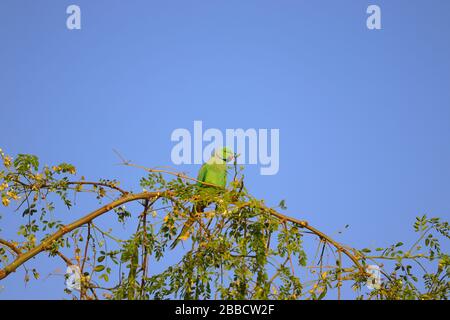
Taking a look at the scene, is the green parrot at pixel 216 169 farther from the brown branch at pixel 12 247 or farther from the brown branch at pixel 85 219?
the brown branch at pixel 12 247

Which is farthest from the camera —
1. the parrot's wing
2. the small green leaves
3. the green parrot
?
the parrot's wing

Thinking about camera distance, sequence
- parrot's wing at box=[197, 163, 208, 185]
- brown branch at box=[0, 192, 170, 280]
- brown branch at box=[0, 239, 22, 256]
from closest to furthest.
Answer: brown branch at box=[0, 192, 170, 280]
brown branch at box=[0, 239, 22, 256]
parrot's wing at box=[197, 163, 208, 185]

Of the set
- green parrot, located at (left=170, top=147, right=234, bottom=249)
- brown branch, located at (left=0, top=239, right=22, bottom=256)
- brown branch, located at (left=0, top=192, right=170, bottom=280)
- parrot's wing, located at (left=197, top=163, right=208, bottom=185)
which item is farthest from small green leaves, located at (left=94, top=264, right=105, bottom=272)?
parrot's wing, located at (left=197, top=163, right=208, bottom=185)

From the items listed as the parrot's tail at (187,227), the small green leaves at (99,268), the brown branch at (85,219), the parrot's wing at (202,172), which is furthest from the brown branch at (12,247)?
the parrot's wing at (202,172)

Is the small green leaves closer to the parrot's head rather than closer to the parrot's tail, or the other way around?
the parrot's tail

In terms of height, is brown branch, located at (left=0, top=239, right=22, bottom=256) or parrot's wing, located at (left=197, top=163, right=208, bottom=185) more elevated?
parrot's wing, located at (left=197, top=163, right=208, bottom=185)

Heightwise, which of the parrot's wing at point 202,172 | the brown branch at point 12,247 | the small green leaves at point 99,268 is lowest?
the small green leaves at point 99,268

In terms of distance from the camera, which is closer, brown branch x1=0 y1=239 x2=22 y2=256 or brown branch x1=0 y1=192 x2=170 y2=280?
brown branch x1=0 y1=192 x2=170 y2=280

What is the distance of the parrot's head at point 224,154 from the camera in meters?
5.80

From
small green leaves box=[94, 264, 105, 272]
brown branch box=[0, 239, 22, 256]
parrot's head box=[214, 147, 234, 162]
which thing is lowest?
small green leaves box=[94, 264, 105, 272]

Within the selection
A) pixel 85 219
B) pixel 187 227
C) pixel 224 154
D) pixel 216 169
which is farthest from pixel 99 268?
pixel 224 154

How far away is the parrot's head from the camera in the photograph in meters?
5.80
